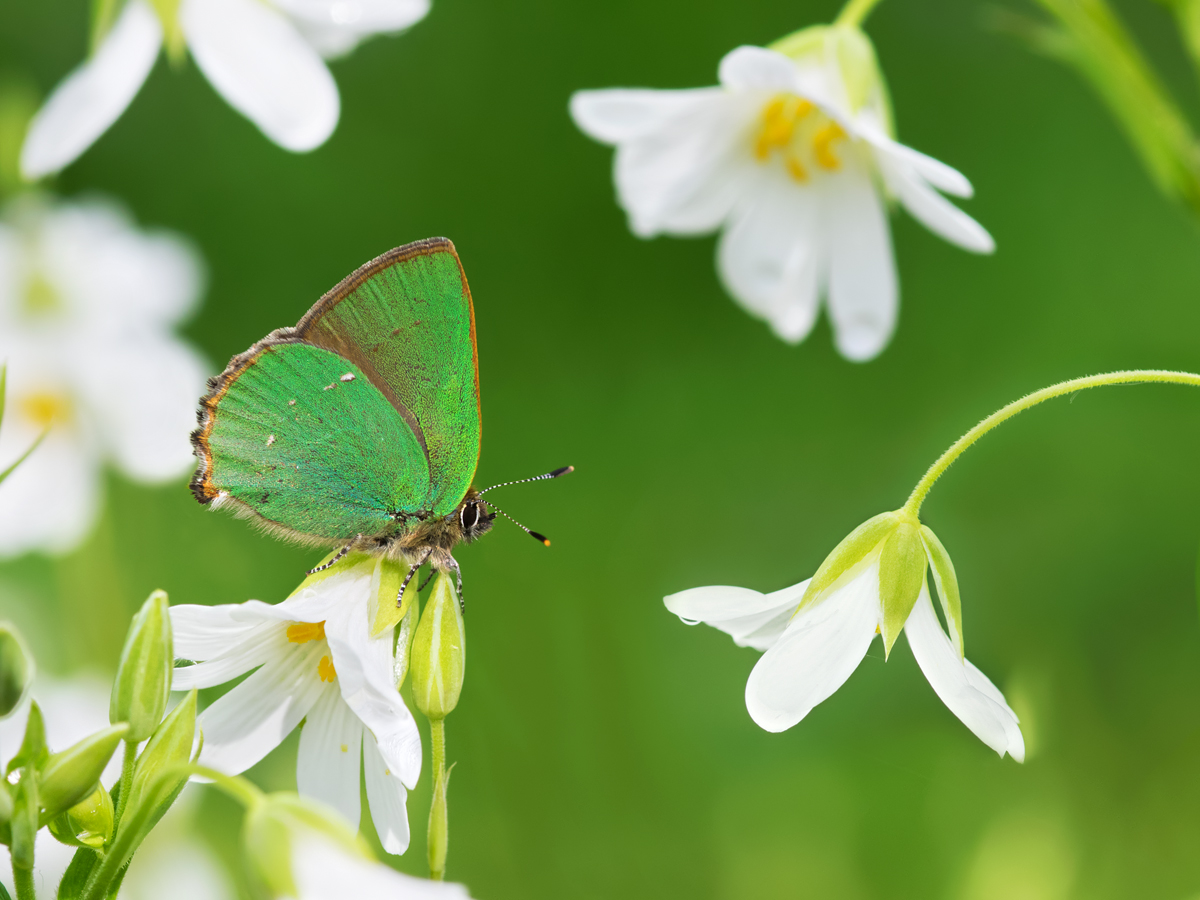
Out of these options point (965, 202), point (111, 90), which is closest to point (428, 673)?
point (111, 90)

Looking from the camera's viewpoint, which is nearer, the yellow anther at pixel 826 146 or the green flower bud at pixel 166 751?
the green flower bud at pixel 166 751

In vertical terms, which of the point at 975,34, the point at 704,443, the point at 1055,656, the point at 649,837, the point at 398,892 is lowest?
the point at 649,837

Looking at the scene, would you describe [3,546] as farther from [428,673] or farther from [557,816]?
[428,673]

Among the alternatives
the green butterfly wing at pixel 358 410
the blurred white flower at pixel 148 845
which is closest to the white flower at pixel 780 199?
the green butterfly wing at pixel 358 410

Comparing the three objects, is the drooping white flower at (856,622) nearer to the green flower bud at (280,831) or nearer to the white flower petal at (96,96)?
the green flower bud at (280,831)

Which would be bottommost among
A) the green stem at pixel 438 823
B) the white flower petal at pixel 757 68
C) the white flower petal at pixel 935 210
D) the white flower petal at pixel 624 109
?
the green stem at pixel 438 823

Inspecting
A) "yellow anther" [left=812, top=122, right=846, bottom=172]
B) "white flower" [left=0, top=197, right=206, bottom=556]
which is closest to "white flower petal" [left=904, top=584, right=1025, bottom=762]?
"yellow anther" [left=812, top=122, right=846, bottom=172]

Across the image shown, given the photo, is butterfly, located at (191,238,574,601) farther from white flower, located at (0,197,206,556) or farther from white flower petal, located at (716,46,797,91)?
white flower, located at (0,197,206,556)
